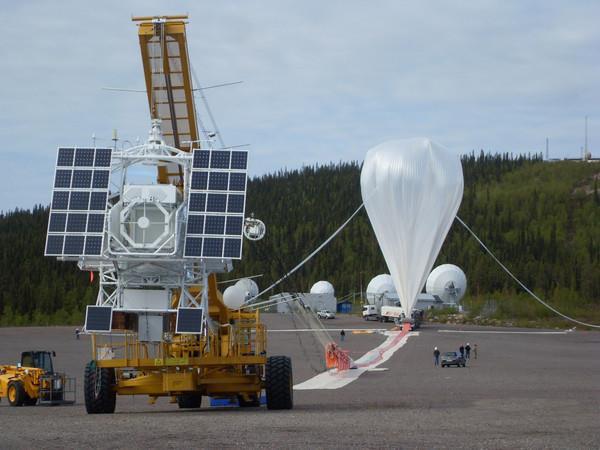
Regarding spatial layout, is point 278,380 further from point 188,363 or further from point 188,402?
point 188,402

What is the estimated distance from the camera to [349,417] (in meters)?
23.7

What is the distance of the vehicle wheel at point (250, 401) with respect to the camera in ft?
95.3

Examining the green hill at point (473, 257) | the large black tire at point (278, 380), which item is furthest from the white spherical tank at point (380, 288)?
the large black tire at point (278, 380)

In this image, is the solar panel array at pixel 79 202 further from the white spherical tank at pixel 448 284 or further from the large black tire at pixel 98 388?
the white spherical tank at pixel 448 284

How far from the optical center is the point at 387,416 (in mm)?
23828

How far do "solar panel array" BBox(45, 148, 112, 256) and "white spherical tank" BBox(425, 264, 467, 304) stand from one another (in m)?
90.8

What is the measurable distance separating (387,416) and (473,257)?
124m

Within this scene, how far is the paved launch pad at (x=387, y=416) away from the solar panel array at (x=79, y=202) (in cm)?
396

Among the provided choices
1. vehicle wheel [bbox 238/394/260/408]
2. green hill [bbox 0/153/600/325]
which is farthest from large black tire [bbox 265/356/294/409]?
green hill [bbox 0/153/600/325]

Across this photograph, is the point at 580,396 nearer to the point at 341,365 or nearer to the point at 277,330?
the point at 341,365

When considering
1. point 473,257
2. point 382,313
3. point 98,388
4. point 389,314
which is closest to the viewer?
point 98,388

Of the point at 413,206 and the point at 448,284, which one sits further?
the point at 448,284

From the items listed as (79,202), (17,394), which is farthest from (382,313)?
(79,202)

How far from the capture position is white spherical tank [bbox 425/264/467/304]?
115m
